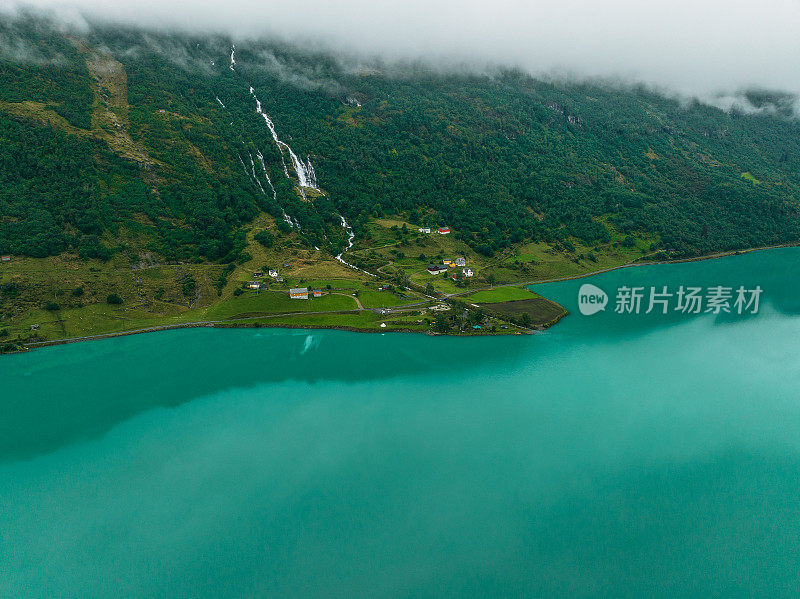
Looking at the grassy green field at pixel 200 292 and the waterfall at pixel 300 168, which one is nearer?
the grassy green field at pixel 200 292

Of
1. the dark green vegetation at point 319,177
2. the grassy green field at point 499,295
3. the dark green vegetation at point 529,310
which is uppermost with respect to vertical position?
the dark green vegetation at point 319,177

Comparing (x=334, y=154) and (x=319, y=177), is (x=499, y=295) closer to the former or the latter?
(x=319, y=177)

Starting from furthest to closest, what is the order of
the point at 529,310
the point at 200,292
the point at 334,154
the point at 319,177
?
the point at 334,154
the point at 319,177
the point at 200,292
the point at 529,310

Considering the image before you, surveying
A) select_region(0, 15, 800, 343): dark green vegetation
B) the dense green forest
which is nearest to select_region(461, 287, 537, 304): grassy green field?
select_region(0, 15, 800, 343): dark green vegetation

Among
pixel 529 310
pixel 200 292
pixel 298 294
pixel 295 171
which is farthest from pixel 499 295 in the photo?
pixel 295 171

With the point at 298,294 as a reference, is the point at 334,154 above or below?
above

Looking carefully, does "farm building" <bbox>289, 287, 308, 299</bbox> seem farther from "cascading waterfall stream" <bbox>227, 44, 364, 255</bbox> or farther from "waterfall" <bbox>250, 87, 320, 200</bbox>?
"waterfall" <bbox>250, 87, 320, 200</bbox>

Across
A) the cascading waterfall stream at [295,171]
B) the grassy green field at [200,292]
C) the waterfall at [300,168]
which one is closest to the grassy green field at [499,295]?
the grassy green field at [200,292]

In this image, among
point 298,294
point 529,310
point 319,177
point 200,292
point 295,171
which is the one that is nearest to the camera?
point 529,310

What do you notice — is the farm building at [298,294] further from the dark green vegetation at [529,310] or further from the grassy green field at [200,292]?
the dark green vegetation at [529,310]
